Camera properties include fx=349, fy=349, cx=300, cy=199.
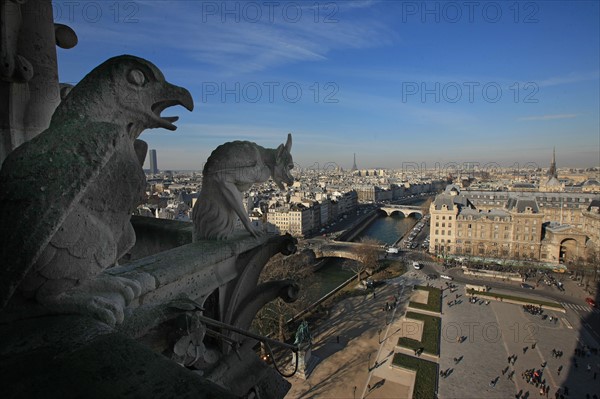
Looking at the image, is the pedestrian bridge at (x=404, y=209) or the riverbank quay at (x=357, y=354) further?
the pedestrian bridge at (x=404, y=209)

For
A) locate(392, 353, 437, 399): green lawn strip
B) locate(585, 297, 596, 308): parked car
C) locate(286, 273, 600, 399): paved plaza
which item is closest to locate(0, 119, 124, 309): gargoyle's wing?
locate(286, 273, 600, 399): paved plaza

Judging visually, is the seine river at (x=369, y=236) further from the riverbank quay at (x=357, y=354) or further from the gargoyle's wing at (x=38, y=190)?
the gargoyle's wing at (x=38, y=190)

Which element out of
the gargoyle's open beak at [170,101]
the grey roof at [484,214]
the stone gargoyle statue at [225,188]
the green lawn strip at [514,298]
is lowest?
the green lawn strip at [514,298]

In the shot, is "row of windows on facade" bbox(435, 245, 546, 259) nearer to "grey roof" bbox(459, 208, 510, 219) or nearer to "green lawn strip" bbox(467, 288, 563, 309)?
"grey roof" bbox(459, 208, 510, 219)

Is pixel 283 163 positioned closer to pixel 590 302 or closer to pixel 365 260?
pixel 365 260

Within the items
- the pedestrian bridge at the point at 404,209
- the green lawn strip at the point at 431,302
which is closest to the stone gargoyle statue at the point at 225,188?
the green lawn strip at the point at 431,302

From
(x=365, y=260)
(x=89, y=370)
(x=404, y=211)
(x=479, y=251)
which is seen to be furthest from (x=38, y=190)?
(x=404, y=211)

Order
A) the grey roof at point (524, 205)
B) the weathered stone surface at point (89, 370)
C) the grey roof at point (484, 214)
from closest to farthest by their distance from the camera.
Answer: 1. the weathered stone surface at point (89, 370)
2. the grey roof at point (524, 205)
3. the grey roof at point (484, 214)

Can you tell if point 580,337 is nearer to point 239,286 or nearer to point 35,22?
point 239,286
